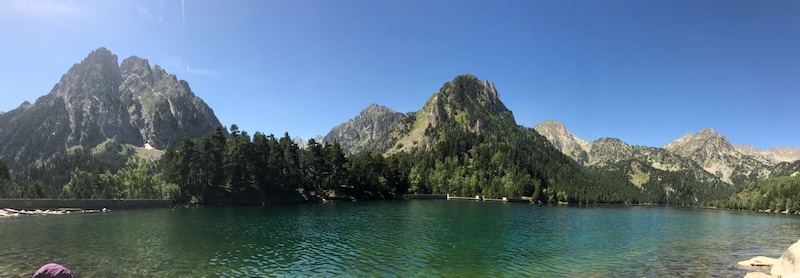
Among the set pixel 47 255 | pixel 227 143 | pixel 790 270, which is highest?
pixel 227 143

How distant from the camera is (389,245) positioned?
5538 cm

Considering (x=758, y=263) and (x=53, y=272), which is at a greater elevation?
(x=53, y=272)

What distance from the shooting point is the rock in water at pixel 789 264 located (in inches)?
1341

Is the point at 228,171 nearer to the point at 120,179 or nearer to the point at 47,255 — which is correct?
the point at 120,179

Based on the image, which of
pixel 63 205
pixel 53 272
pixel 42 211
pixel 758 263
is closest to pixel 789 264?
pixel 758 263

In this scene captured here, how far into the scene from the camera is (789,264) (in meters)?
35.3

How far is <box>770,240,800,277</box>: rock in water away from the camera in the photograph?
34062 mm

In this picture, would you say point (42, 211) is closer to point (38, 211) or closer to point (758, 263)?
point (38, 211)

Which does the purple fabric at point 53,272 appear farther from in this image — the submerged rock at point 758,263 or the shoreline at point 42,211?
the shoreline at point 42,211

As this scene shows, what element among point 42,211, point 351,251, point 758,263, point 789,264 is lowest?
point 42,211

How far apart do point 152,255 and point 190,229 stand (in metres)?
26.5

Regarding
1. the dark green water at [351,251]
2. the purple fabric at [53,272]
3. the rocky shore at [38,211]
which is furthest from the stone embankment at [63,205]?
the purple fabric at [53,272]

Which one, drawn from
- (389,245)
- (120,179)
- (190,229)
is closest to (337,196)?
(120,179)

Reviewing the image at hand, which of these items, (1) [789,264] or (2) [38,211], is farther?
(2) [38,211]
